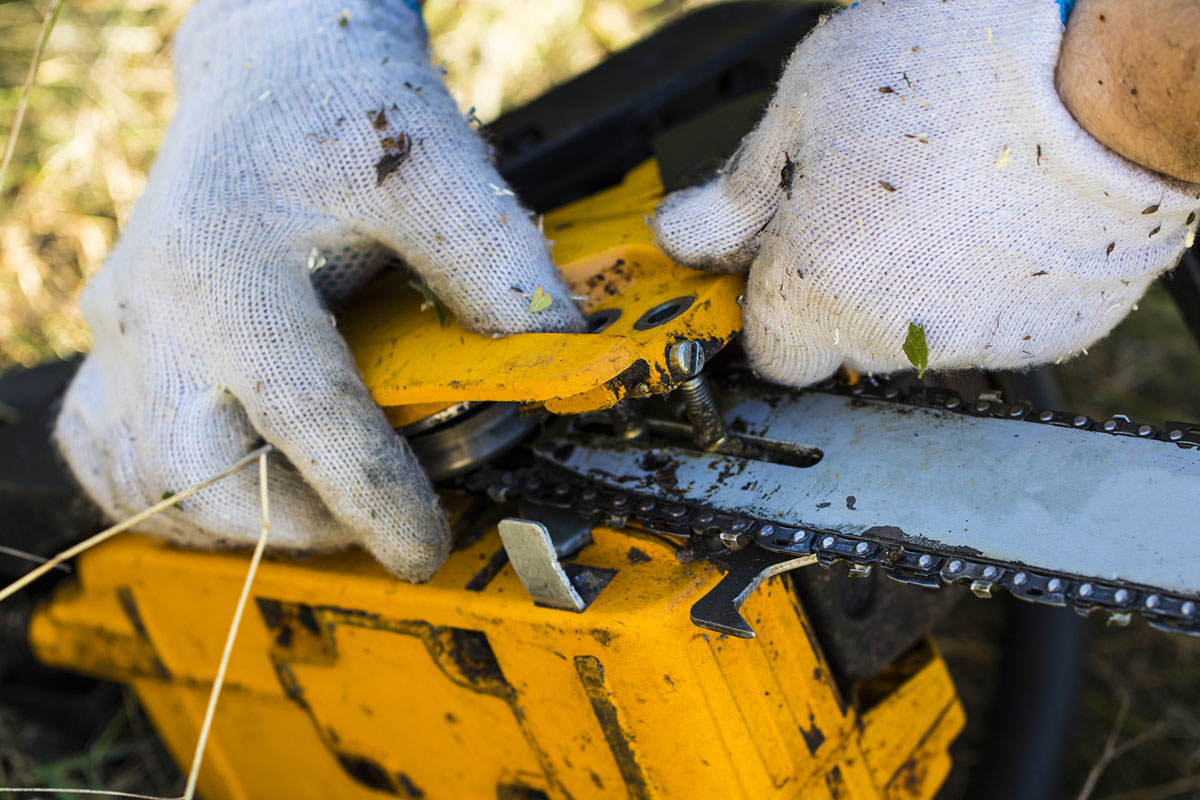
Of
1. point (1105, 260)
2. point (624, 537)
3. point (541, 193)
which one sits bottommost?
point (624, 537)

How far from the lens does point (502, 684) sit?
1310 millimetres

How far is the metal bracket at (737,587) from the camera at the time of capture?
1081 millimetres

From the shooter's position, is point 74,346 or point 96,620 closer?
point 96,620

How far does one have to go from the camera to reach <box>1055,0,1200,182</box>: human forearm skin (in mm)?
884

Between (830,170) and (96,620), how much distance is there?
5.38ft

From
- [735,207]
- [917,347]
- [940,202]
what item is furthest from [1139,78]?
[735,207]

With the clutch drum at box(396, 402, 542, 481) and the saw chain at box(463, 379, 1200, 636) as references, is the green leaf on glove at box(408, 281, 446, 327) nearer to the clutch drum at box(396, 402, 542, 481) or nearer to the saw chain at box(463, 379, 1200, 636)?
the clutch drum at box(396, 402, 542, 481)

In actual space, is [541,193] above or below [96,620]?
above

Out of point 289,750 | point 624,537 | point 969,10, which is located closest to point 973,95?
point 969,10

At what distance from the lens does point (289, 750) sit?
1738 mm

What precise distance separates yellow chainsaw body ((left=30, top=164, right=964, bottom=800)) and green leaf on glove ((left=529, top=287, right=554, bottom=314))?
0.19 feet

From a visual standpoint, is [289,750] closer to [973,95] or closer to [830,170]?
[830,170]

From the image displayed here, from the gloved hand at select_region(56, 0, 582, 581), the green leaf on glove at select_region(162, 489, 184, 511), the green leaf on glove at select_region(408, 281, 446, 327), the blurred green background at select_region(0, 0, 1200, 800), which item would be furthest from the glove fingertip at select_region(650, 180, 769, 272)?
the blurred green background at select_region(0, 0, 1200, 800)

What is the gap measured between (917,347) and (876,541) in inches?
8.9
